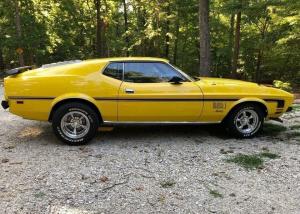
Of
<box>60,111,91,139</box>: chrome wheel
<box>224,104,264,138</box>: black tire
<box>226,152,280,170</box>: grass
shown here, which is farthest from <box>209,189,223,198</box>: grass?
<box>60,111,91,139</box>: chrome wheel

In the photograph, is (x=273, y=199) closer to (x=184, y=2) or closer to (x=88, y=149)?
(x=88, y=149)

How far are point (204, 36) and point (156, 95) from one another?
21.6ft

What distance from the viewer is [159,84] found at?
6.50 m

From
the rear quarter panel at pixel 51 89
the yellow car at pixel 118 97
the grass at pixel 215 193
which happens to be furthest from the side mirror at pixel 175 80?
the grass at pixel 215 193

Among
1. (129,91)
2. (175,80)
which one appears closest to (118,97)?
(129,91)

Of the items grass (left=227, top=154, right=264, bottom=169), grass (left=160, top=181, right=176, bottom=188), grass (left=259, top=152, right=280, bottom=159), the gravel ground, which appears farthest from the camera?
grass (left=259, top=152, right=280, bottom=159)

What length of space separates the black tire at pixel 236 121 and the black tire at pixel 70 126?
8.10ft

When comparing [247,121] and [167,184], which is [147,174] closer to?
[167,184]

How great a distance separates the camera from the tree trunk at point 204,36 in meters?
12.1

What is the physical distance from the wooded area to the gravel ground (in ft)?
22.4

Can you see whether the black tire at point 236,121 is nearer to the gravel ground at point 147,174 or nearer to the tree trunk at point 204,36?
the gravel ground at point 147,174

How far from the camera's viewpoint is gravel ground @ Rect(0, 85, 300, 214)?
418 centimetres

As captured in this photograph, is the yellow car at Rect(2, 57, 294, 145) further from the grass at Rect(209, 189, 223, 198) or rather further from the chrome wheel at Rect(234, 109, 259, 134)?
the grass at Rect(209, 189, 223, 198)

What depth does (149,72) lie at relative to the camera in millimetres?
6574
